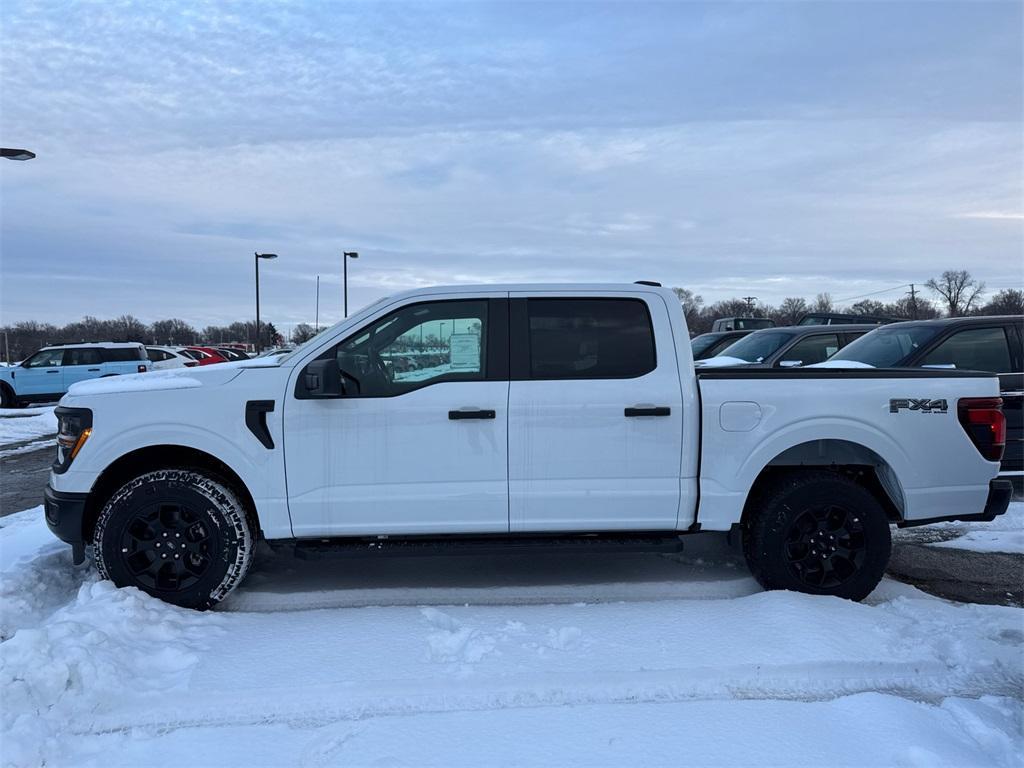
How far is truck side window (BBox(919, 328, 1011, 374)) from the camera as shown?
7.54 meters

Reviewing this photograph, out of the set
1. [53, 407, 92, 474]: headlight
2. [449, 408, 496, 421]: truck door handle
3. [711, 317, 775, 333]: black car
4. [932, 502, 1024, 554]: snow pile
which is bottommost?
[932, 502, 1024, 554]: snow pile

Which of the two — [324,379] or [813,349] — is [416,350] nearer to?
[324,379]

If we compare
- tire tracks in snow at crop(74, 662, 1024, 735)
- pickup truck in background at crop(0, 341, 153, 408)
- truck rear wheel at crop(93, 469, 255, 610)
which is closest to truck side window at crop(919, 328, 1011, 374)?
tire tracks in snow at crop(74, 662, 1024, 735)

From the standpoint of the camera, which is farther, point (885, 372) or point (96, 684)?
point (885, 372)

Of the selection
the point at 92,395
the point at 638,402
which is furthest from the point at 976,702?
the point at 92,395

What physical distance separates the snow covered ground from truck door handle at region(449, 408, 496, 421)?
3.65 feet

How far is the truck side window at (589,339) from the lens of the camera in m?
4.22

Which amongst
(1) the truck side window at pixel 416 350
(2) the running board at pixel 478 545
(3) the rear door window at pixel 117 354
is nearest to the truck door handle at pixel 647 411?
(2) the running board at pixel 478 545

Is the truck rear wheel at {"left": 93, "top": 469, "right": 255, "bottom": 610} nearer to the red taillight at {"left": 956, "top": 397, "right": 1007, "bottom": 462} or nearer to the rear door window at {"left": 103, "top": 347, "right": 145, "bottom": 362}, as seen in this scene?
the red taillight at {"left": 956, "top": 397, "right": 1007, "bottom": 462}

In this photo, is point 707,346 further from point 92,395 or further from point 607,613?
point 92,395

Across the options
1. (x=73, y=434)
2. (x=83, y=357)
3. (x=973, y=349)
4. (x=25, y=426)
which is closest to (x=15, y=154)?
(x=25, y=426)

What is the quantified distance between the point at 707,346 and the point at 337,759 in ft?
44.8

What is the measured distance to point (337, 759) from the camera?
2752 millimetres

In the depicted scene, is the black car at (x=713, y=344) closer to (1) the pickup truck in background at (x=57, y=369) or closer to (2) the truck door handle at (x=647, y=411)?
(2) the truck door handle at (x=647, y=411)
